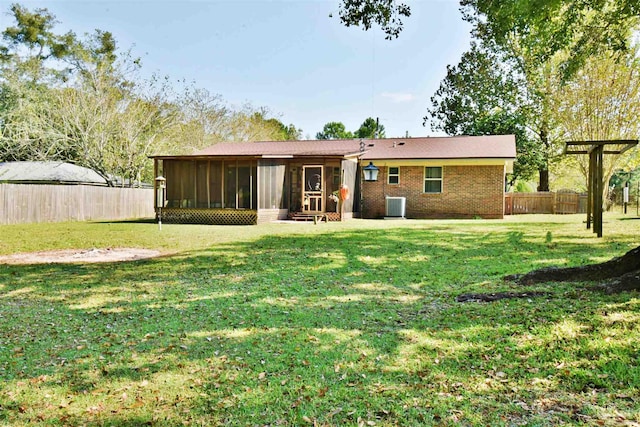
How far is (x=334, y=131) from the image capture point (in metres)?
59.0

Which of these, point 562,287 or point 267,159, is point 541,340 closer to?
point 562,287

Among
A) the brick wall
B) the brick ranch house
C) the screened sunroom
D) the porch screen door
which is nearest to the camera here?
the screened sunroom

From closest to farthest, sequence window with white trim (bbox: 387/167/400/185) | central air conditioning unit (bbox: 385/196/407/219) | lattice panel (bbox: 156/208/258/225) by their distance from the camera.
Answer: lattice panel (bbox: 156/208/258/225) → central air conditioning unit (bbox: 385/196/407/219) → window with white trim (bbox: 387/167/400/185)

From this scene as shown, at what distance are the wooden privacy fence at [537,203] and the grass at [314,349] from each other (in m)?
18.2

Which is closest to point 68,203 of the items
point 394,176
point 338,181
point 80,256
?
point 338,181

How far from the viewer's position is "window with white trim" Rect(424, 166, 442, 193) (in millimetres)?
21422

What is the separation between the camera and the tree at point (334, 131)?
190ft

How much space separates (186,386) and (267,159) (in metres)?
15.3

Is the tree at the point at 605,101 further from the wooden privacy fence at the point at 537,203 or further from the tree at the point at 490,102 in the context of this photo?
the tree at the point at 490,102

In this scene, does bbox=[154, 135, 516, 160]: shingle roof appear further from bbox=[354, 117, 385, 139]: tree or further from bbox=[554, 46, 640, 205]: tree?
bbox=[354, 117, 385, 139]: tree

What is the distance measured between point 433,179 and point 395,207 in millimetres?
2408

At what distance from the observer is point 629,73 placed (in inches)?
871

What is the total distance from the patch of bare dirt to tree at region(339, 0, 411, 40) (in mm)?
6181

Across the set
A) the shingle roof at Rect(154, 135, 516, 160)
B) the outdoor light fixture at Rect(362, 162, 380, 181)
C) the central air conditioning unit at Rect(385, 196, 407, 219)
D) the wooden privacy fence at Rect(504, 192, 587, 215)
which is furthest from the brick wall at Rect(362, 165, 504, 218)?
the wooden privacy fence at Rect(504, 192, 587, 215)
